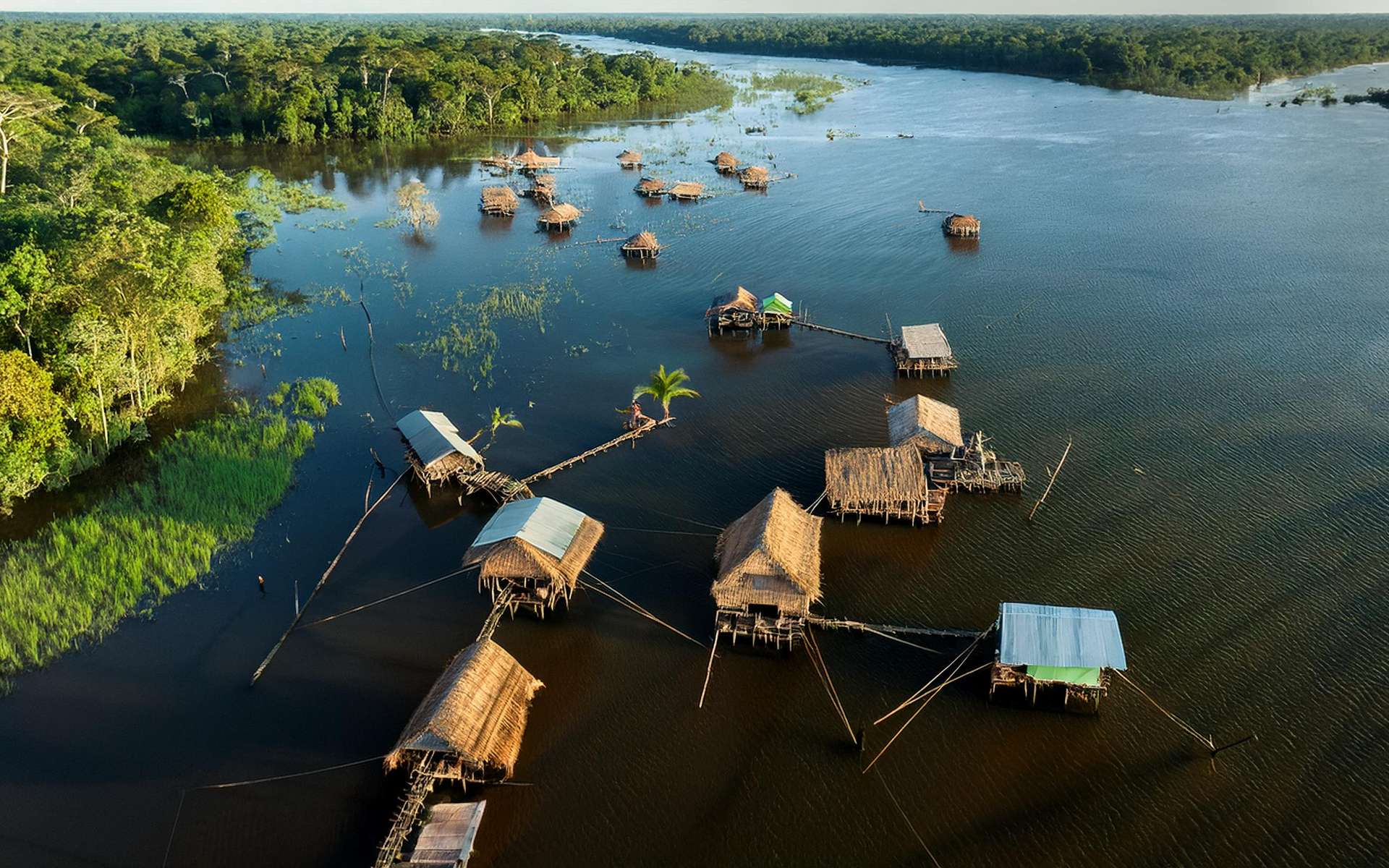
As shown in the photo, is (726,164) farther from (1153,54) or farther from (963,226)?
(1153,54)

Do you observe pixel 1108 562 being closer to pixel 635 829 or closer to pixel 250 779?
pixel 635 829

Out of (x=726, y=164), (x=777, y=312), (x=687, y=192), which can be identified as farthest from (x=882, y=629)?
(x=726, y=164)

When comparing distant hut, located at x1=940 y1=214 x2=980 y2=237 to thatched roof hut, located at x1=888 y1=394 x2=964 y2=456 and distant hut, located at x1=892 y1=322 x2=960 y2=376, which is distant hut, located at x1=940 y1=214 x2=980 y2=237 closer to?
distant hut, located at x1=892 y1=322 x2=960 y2=376

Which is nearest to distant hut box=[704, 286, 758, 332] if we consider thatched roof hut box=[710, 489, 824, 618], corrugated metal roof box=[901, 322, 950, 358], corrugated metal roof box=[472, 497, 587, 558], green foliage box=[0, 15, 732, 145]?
corrugated metal roof box=[901, 322, 950, 358]

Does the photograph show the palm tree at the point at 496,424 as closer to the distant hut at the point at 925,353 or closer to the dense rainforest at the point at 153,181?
the dense rainforest at the point at 153,181

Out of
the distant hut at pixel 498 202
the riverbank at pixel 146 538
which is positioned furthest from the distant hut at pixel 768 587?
the distant hut at pixel 498 202
